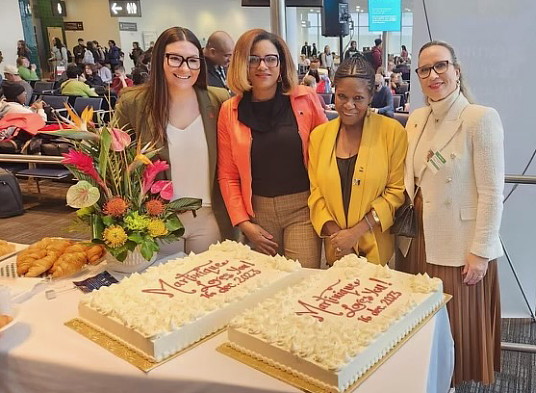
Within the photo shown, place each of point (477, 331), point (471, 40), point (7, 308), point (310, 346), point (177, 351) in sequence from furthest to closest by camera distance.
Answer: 1. point (471, 40)
2. point (477, 331)
3. point (7, 308)
4. point (177, 351)
5. point (310, 346)

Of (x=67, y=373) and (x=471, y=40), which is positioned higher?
(x=471, y=40)

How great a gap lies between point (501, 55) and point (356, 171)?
48.7 inches

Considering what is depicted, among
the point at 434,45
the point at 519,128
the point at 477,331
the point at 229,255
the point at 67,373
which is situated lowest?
the point at 477,331

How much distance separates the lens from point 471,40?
8.81 feet

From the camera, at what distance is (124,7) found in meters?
16.1

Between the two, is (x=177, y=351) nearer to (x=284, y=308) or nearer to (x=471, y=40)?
(x=284, y=308)

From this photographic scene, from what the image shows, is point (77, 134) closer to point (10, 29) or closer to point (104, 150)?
point (104, 150)

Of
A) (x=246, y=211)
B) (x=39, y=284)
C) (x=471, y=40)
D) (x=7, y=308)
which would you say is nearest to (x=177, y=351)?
(x=7, y=308)

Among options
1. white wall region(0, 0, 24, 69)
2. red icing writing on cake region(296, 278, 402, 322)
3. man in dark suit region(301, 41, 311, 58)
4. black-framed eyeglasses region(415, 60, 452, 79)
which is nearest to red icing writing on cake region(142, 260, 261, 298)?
red icing writing on cake region(296, 278, 402, 322)

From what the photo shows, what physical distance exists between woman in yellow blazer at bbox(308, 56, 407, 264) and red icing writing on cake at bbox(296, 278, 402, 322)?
43 cm

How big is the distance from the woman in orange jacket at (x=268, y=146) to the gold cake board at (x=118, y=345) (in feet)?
2.59

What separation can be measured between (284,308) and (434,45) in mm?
1047

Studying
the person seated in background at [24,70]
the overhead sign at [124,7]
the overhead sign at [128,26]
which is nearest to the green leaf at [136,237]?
the person seated in background at [24,70]

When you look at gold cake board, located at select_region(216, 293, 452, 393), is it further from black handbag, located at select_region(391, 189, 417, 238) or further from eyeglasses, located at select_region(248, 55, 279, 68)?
eyeglasses, located at select_region(248, 55, 279, 68)
